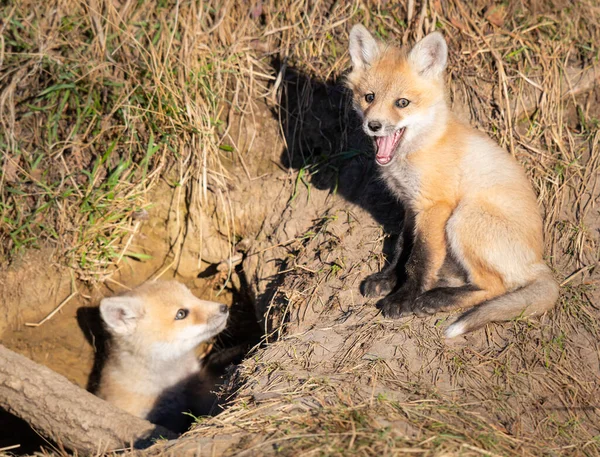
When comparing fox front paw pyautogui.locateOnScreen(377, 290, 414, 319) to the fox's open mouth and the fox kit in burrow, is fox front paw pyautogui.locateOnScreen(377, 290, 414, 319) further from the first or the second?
the fox kit in burrow

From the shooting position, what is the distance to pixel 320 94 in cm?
486

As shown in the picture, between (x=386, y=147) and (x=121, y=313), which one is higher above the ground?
(x=386, y=147)

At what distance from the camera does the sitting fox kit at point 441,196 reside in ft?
11.2

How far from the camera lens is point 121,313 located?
4.29 m

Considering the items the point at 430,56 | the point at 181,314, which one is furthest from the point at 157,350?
the point at 430,56

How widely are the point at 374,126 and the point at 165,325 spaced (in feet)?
7.14

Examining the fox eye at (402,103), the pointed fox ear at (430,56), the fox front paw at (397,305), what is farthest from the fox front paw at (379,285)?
the pointed fox ear at (430,56)

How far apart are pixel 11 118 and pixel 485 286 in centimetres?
391

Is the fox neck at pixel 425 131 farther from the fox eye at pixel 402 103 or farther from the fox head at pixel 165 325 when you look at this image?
the fox head at pixel 165 325

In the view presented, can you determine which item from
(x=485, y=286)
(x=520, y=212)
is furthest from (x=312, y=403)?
(x=520, y=212)

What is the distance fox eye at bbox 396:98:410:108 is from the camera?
12.0ft

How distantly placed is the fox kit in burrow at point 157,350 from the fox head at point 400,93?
1.83m

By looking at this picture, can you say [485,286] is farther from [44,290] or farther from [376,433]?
[44,290]

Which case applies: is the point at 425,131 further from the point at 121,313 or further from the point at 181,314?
the point at 121,313
